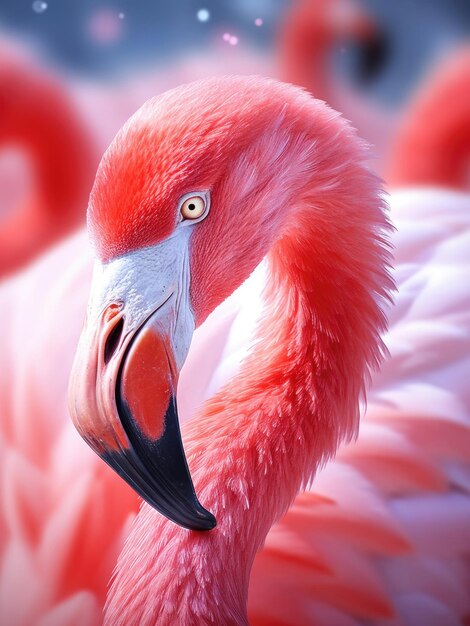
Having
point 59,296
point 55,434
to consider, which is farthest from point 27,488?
point 59,296

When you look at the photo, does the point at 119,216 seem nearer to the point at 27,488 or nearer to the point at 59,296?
the point at 59,296

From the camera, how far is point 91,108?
1.33 meters

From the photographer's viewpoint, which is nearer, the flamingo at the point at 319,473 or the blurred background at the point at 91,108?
the flamingo at the point at 319,473

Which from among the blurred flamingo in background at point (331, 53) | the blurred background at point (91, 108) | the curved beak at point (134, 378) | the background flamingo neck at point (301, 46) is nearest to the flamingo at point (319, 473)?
the blurred background at point (91, 108)

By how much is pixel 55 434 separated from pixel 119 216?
25.9 inches

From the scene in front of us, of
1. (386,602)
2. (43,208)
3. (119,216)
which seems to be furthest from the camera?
(43,208)

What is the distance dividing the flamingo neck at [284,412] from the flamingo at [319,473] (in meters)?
0.19

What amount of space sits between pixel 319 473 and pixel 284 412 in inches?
9.9

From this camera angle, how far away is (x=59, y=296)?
52.4 inches

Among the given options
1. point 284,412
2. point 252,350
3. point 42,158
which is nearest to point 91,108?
point 42,158

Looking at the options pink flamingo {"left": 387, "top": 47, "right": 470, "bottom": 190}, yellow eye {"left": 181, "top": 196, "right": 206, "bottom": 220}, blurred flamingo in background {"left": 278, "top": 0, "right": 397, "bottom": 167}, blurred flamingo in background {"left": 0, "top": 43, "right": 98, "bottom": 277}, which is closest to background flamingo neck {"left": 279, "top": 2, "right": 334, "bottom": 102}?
blurred flamingo in background {"left": 278, "top": 0, "right": 397, "bottom": 167}

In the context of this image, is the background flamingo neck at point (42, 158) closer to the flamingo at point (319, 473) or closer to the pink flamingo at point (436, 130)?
the flamingo at point (319, 473)

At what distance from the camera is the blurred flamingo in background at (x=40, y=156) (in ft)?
4.37

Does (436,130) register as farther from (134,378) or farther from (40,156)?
(134,378)
